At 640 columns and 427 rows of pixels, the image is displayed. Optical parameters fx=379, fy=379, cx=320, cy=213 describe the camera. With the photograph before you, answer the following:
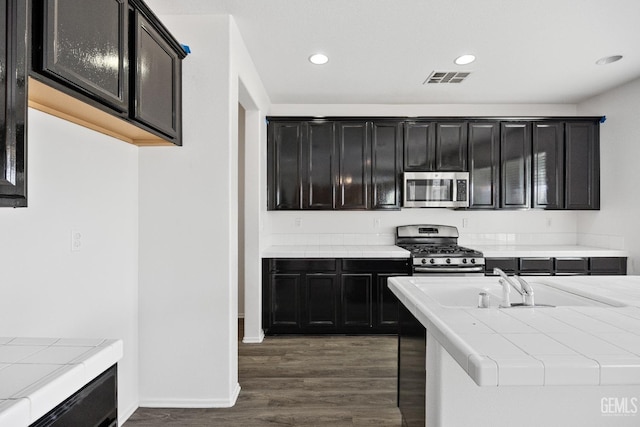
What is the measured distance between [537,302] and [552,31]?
6.76 feet

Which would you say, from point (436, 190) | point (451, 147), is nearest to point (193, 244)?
point (436, 190)

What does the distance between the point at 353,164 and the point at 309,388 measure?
2.46 meters

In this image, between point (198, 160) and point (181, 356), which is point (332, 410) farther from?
point (198, 160)

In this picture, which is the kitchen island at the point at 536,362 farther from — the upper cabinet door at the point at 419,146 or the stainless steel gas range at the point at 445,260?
the upper cabinet door at the point at 419,146

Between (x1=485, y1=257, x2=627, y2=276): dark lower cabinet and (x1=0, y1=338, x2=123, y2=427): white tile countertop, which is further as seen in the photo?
(x1=485, y1=257, x2=627, y2=276): dark lower cabinet

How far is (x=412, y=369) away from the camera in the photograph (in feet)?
6.57

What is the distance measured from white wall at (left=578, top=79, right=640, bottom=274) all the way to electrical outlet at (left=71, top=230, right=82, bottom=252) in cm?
484

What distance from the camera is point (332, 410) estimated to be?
257 centimetres

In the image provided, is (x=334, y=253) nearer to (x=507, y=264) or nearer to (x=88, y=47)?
(x=507, y=264)

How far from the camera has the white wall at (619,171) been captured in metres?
3.87

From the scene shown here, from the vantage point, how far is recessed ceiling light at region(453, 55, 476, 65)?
129 inches

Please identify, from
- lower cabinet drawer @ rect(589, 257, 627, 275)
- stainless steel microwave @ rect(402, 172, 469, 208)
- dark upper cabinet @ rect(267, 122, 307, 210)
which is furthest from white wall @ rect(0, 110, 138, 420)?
lower cabinet drawer @ rect(589, 257, 627, 275)

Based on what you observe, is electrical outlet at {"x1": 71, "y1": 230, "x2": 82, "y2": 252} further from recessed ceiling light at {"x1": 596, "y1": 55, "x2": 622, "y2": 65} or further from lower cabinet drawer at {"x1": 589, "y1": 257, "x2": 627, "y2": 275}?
lower cabinet drawer at {"x1": 589, "y1": 257, "x2": 627, "y2": 275}

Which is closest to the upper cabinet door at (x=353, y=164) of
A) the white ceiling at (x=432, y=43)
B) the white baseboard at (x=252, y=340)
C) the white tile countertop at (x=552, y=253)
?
the white ceiling at (x=432, y=43)
